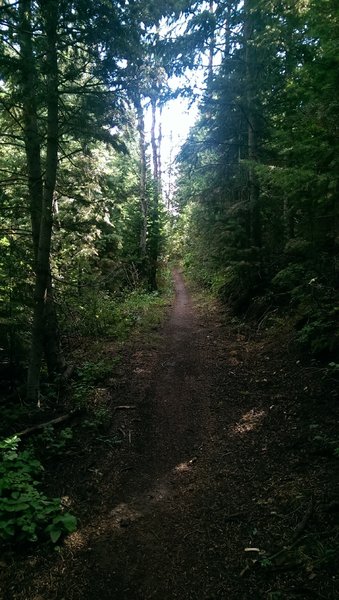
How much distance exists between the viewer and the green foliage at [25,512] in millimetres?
3811

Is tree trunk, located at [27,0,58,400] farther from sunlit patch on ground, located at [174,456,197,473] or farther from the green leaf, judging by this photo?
the green leaf

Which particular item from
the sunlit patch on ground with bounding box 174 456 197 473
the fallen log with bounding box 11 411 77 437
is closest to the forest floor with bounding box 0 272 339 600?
the sunlit patch on ground with bounding box 174 456 197 473

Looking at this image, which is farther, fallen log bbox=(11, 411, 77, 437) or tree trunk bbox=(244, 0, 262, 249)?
tree trunk bbox=(244, 0, 262, 249)

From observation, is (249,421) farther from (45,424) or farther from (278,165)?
(278,165)

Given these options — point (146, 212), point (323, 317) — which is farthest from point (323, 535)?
point (146, 212)

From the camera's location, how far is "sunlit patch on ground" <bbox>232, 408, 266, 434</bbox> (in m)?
6.13

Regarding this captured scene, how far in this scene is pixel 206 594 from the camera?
3.34 meters

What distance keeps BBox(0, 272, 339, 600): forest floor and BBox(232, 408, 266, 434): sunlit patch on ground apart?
29 millimetres

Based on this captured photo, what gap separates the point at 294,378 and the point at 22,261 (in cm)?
592

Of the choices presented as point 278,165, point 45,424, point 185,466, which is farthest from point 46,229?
point 278,165

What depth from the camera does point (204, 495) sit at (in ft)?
15.5

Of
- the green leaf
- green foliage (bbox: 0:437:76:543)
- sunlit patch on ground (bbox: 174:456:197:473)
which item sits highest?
green foliage (bbox: 0:437:76:543)

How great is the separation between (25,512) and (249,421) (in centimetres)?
379

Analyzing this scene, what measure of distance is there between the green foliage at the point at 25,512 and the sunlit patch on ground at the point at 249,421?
3.07 m
